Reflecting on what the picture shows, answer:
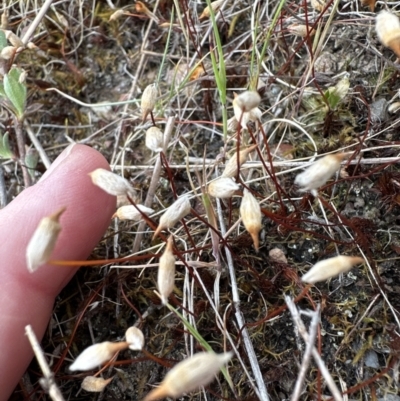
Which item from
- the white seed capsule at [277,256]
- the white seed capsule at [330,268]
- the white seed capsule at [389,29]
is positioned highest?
the white seed capsule at [389,29]

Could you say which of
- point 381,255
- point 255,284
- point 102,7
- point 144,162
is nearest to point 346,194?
point 381,255

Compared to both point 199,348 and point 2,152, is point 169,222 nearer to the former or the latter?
point 199,348

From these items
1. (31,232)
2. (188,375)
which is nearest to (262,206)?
(31,232)

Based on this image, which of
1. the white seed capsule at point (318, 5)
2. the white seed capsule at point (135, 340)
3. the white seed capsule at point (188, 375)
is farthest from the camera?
the white seed capsule at point (318, 5)

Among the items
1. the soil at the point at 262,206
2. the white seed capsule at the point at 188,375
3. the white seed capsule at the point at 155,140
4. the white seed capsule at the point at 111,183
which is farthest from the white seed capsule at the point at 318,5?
the white seed capsule at the point at 188,375

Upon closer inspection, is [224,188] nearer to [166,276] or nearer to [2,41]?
[166,276]

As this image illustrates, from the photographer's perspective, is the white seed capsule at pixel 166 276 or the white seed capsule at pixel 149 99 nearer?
the white seed capsule at pixel 166 276

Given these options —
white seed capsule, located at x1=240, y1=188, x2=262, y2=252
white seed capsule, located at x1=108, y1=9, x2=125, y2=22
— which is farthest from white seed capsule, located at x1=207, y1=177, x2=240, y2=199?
white seed capsule, located at x1=108, y1=9, x2=125, y2=22

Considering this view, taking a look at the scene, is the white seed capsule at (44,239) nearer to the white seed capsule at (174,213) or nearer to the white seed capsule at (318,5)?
the white seed capsule at (174,213)

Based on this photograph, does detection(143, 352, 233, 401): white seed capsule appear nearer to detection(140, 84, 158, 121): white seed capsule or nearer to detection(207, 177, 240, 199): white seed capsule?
detection(207, 177, 240, 199): white seed capsule
